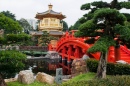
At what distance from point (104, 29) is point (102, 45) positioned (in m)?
1.55

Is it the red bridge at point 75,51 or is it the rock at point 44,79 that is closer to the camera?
the rock at point 44,79

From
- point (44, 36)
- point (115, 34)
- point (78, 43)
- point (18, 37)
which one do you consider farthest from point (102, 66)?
point (44, 36)

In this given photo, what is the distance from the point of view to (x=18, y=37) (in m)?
8.18

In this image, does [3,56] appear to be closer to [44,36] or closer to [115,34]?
[115,34]

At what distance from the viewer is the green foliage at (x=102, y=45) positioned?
845 cm

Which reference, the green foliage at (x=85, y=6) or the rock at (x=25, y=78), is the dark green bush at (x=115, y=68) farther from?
the rock at (x=25, y=78)

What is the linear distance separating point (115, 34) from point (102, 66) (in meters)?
1.43

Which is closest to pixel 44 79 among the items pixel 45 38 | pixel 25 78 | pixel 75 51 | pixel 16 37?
pixel 25 78

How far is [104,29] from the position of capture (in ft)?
32.7

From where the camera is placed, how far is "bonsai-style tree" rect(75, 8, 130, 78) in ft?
28.1

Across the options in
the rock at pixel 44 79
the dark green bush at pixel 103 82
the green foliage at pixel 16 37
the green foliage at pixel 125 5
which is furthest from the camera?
the rock at pixel 44 79

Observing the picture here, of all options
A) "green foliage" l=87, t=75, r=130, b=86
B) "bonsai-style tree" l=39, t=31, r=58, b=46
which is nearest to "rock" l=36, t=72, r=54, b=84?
"green foliage" l=87, t=75, r=130, b=86

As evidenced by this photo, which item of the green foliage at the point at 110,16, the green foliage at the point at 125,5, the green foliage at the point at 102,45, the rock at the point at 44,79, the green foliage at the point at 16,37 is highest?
the green foliage at the point at 125,5

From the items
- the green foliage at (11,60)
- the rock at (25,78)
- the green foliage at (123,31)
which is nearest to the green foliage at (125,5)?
the green foliage at (123,31)
